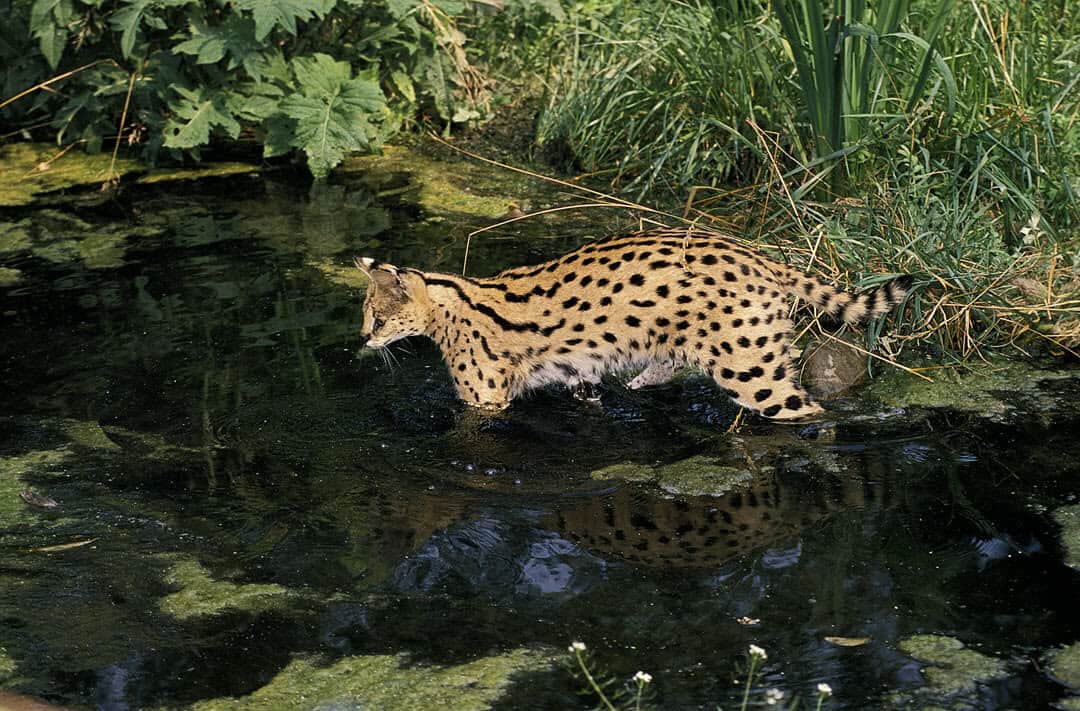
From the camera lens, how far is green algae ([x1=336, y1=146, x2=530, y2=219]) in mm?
9266

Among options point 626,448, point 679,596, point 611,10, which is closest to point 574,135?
point 611,10

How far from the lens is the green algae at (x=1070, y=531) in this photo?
15.4 ft

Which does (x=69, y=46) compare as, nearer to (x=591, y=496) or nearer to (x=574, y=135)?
(x=574, y=135)

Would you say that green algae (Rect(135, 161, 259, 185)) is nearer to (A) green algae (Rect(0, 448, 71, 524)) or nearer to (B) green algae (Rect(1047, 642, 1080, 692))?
(A) green algae (Rect(0, 448, 71, 524))

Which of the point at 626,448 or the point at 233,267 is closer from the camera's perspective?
the point at 626,448

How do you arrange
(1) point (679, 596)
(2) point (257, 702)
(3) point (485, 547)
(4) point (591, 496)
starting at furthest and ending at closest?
1. (4) point (591, 496)
2. (3) point (485, 547)
3. (1) point (679, 596)
4. (2) point (257, 702)

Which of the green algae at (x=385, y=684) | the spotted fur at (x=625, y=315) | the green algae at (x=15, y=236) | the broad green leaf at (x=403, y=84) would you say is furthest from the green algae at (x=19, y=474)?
the broad green leaf at (x=403, y=84)

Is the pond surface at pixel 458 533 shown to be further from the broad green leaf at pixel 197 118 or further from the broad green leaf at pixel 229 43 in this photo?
the broad green leaf at pixel 229 43

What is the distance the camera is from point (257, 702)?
13.3ft

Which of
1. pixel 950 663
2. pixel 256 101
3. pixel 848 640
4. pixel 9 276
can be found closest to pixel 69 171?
pixel 256 101

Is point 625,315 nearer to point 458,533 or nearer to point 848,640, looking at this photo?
point 458,533

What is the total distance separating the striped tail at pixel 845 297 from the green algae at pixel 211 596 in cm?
269

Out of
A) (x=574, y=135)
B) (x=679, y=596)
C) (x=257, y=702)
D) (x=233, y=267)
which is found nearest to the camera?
(x=257, y=702)

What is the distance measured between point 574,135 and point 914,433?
14.1 ft
